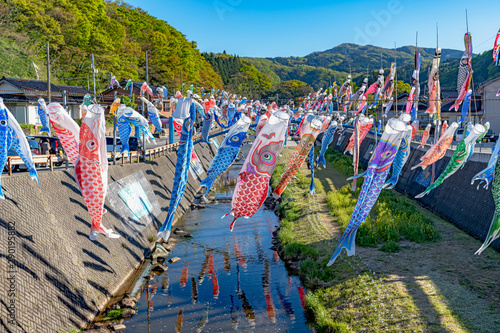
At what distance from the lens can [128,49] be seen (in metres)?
62.2

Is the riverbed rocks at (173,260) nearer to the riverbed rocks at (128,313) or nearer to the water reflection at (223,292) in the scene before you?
the water reflection at (223,292)

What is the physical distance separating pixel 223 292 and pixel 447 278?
8211 mm

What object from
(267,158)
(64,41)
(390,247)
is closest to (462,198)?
(390,247)

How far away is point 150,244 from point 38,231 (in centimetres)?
783

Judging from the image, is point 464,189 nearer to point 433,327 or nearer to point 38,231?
point 433,327

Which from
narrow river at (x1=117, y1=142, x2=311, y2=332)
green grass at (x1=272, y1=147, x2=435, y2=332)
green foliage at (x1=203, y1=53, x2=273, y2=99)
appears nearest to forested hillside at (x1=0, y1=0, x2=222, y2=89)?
narrow river at (x1=117, y1=142, x2=311, y2=332)

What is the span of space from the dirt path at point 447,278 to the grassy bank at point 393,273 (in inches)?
1.0

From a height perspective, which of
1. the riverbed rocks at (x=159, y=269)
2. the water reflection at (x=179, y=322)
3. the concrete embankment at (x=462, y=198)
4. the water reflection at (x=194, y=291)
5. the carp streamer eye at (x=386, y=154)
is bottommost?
the water reflection at (x=194, y=291)

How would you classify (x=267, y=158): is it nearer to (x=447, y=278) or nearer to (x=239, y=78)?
(x=447, y=278)

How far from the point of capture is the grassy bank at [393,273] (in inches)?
512

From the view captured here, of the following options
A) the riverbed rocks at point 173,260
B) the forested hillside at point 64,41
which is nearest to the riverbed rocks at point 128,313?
the riverbed rocks at point 173,260

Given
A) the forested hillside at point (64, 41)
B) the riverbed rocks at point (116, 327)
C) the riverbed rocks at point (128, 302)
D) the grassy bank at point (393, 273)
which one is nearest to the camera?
the grassy bank at point (393, 273)

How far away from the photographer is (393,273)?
1612cm

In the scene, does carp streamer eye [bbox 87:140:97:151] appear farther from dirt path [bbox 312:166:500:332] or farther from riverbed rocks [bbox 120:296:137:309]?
dirt path [bbox 312:166:500:332]
